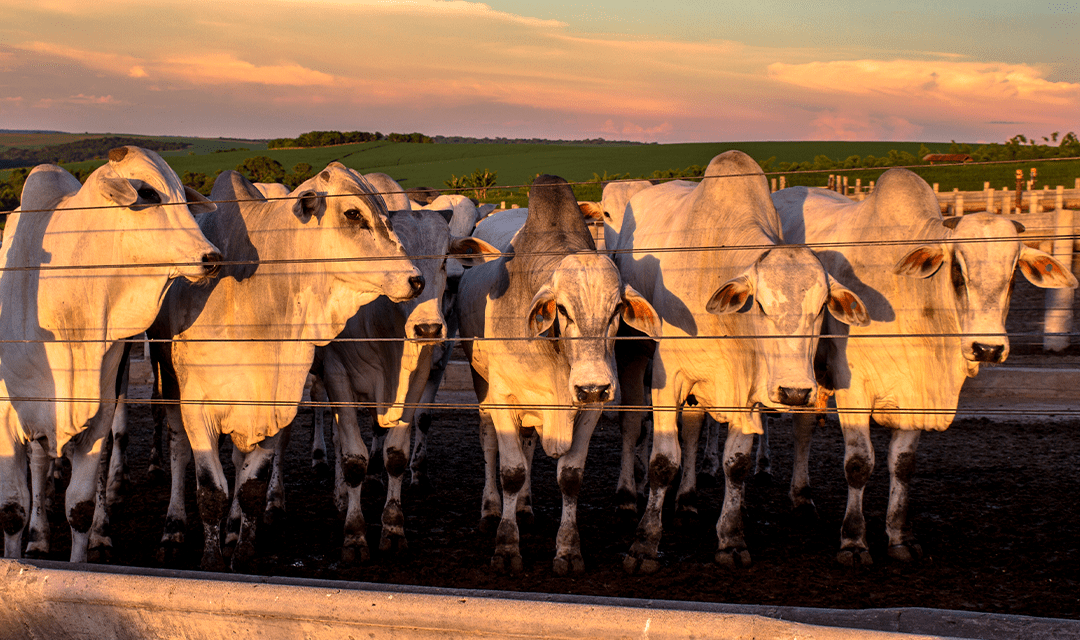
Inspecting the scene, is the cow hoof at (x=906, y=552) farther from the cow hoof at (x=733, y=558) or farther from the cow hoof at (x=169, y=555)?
the cow hoof at (x=169, y=555)

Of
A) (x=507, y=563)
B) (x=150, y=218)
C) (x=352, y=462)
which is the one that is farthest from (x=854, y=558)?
(x=150, y=218)

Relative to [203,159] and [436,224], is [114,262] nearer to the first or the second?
[436,224]

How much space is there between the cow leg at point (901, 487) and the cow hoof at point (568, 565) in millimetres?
2080

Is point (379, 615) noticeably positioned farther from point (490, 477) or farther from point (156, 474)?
point (156, 474)

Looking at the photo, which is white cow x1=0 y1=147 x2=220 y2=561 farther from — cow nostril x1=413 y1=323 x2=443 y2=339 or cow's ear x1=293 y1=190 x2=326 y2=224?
cow nostril x1=413 y1=323 x2=443 y2=339

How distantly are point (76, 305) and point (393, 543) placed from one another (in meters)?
2.62

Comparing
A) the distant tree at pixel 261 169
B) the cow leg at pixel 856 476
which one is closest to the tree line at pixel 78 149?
the distant tree at pixel 261 169

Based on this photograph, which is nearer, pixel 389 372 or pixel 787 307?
pixel 787 307

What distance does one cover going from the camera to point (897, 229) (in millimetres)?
7035

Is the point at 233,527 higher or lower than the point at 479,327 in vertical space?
lower

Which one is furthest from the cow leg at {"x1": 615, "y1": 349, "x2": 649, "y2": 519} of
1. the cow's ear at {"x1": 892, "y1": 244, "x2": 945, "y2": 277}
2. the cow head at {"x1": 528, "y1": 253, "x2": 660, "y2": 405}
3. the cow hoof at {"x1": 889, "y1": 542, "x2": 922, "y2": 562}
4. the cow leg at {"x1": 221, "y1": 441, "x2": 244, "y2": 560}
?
the cow leg at {"x1": 221, "y1": 441, "x2": 244, "y2": 560}

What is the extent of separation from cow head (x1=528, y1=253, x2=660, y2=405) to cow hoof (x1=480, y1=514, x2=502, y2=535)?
174 cm

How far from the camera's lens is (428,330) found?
638 cm

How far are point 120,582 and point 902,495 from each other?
192 inches
